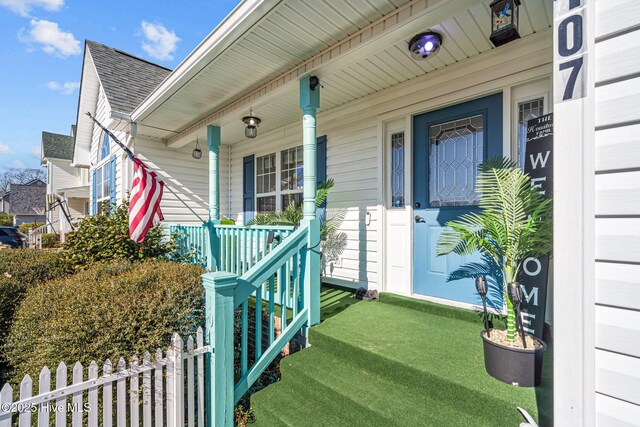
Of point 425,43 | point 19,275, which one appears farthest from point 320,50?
point 19,275

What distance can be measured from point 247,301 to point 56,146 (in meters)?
22.8

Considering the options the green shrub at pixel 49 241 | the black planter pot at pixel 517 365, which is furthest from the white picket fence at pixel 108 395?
the green shrub at pixel 49 241

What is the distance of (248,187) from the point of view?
5.86 m

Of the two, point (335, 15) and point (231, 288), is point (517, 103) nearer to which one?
point (335, 15)

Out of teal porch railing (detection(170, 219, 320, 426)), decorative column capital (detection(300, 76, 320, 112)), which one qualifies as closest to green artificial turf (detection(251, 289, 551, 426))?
teal porch railing (detection(170, 219, 320, 426))

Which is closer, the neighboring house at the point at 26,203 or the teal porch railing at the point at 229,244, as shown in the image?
the teal porch railing at the point at 229,244

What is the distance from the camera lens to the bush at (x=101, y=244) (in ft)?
13.6

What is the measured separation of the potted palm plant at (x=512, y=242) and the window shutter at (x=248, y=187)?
429 cm

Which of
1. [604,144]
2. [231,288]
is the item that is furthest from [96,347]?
[604,144]

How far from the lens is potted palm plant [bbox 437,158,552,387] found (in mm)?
1797

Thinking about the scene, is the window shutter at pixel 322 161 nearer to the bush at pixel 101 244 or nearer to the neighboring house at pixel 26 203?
the bush at pixel 101 244

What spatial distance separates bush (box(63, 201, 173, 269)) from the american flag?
0.75m

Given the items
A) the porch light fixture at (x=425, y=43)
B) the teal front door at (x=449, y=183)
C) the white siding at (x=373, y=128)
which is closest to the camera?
the porch light fixture at (x=425, y=43)

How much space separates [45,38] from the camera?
2489 centimetres
